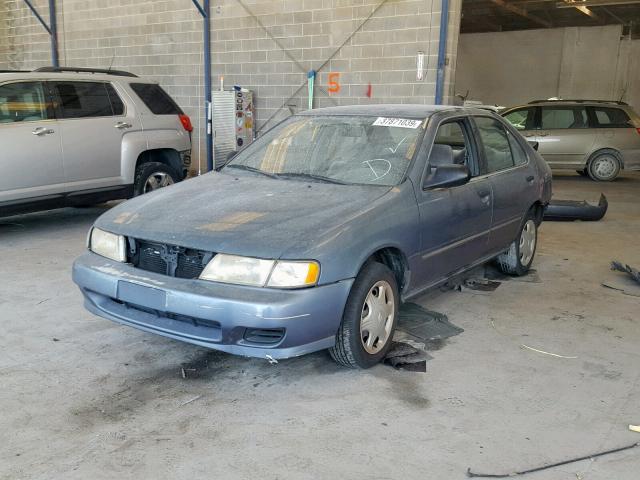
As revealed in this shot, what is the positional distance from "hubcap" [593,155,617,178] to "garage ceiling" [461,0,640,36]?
5851 millimetres

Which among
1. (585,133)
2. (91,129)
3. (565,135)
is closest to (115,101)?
(91,129)

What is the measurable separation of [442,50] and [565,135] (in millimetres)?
4285

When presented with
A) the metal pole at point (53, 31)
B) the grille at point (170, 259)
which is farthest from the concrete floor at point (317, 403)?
the metal pole at point (53, 31)

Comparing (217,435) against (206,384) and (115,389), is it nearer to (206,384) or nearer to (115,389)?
(206,384)

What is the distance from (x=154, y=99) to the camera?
304 inches

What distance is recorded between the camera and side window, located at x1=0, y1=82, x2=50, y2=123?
6211 mm

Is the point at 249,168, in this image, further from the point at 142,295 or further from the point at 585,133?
the point at 585,133

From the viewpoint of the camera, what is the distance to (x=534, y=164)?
212 inches

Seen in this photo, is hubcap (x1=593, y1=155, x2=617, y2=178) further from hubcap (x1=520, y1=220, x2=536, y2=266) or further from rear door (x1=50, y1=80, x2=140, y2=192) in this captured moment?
rear door (x1=50, y1=80, x2=140, y2=192)

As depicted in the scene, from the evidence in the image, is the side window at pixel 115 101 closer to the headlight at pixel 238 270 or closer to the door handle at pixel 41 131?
the door handle at pixel 41 131

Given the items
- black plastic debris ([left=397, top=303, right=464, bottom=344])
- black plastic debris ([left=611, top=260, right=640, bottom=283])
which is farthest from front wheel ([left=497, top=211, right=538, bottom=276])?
black plastic debris ([left=397, top=303, right=464, bottom=344])

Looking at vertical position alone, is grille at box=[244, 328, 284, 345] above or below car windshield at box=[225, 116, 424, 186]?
below

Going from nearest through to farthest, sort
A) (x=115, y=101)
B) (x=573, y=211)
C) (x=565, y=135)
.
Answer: (x=115, y=101), (x=573, y=211), (x=565, y=135)

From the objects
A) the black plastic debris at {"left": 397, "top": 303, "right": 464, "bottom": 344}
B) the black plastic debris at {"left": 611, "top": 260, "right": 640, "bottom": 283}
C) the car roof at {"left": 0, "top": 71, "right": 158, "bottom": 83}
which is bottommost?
the black plastic debris at {"left": 397, "top": 303, "right": 464, "bottom": 344}
